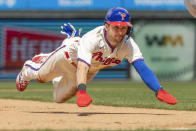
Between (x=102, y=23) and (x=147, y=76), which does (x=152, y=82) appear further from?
(x=102, y=23)

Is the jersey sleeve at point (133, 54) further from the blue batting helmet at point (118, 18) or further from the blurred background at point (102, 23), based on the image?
the blurred background at point (102, 23)

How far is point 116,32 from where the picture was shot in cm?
769

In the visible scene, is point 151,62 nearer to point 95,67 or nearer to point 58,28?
point 58,28

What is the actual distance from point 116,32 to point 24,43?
17200 millimetres

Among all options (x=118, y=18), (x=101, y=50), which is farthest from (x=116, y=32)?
(x=101, y=50)

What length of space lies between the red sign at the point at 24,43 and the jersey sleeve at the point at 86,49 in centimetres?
1668

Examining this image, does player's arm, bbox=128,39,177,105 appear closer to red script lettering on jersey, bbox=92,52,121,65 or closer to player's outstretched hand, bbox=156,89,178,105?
player's outstretched hand, bbox=156,89,178,105

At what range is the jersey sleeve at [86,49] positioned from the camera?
24.6 ft

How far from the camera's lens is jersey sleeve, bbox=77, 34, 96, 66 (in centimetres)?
749

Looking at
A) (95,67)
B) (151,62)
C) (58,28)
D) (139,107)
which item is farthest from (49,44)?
(95,67)

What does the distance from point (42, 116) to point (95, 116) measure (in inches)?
33.3

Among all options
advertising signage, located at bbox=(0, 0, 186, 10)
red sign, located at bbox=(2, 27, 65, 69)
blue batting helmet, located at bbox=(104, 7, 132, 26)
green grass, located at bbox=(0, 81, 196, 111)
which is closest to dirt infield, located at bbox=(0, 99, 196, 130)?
blue batting helmet, located at bbox=(104, 7, 132, 26)

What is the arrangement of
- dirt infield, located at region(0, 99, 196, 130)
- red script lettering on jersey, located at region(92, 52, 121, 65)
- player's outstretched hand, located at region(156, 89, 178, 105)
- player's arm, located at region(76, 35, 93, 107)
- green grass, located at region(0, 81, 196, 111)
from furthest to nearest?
green grass, located at region(0, 81, 196, 111) < red script lettering on jersey, located at region(92, 52, 121, 65) < player's outstretched hand, located at region(156, 89, 178, 105) < player's arm, located at region(76, 35, 93, 107) < dirt infield, located at region(0, 99, 196, 130)

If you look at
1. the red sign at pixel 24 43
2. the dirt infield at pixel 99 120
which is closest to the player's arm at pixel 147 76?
the dirt infield at pixel 99 120
